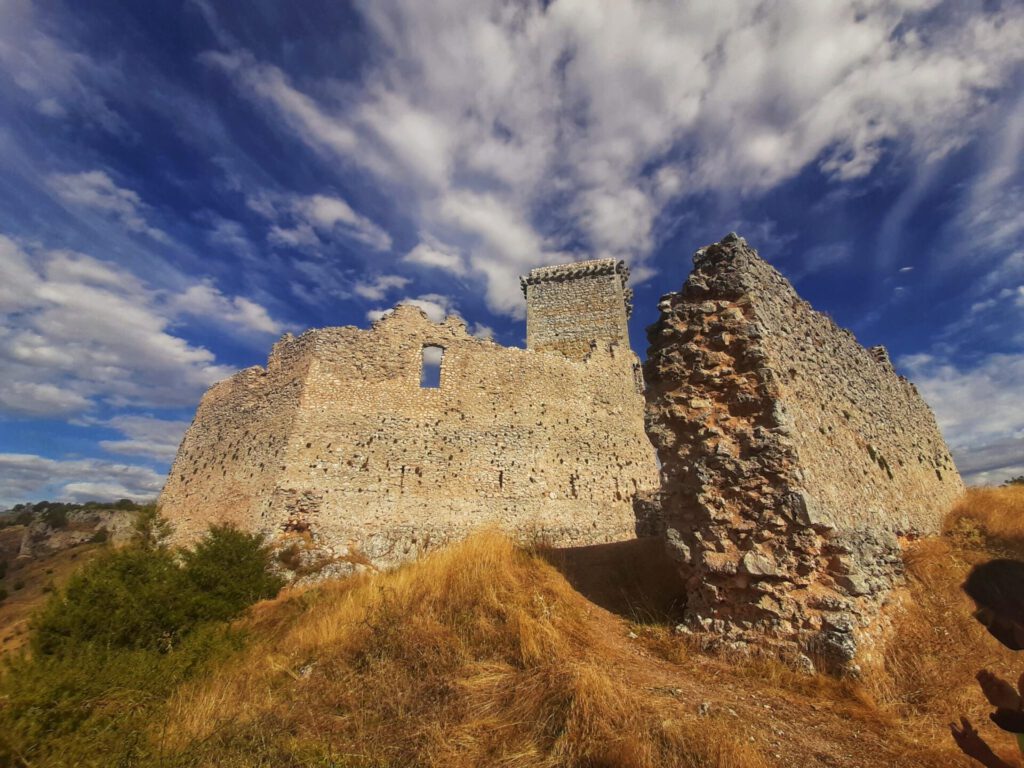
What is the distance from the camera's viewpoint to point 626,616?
20.8ft

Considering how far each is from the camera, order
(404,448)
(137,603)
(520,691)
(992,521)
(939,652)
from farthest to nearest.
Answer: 1. (404,448)
2. (992,521)
3. (137,603)
4. (939,652)
5. (520,691)

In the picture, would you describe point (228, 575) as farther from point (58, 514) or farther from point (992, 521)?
point (58, 514)

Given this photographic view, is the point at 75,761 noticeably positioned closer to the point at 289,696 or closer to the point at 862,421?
the point at 289,696

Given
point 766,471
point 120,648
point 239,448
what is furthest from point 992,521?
point 239,448

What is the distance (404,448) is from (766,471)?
34.7ft

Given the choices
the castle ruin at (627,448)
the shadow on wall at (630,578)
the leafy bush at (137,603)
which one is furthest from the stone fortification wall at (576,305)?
the leafy bush at (137,603)

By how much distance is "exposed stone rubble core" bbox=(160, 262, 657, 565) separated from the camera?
13258 mm

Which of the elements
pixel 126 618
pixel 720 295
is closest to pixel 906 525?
pixel 720 295

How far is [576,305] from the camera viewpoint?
80.3 feet

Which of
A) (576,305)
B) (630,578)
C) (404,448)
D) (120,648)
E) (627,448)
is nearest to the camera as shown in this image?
(120,648)

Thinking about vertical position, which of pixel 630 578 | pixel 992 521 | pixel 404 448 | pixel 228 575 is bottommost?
pixel 630 578

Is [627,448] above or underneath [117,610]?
above

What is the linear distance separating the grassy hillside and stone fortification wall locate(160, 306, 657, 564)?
646 centimetres

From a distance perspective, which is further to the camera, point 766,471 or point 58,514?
point 58,514
